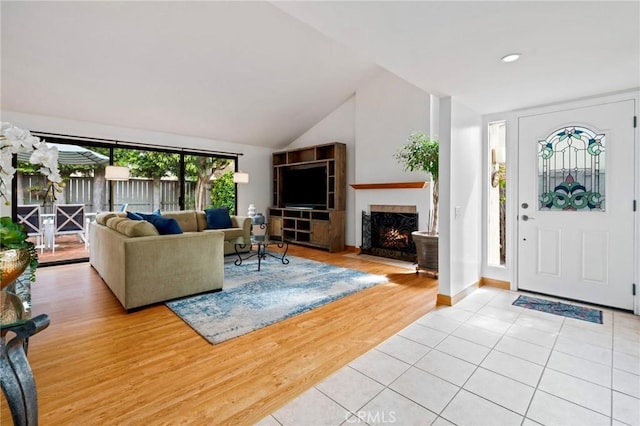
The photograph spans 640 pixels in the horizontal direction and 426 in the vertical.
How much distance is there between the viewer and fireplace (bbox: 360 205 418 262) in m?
→ 5.27

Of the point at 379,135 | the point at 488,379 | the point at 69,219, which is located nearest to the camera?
the point at 488,379

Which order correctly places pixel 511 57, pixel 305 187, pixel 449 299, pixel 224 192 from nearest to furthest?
1. pixel 511 57
2. pixel 449 299
3. pixel 305 187
4. pixel 224 192

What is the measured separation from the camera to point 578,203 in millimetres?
3156

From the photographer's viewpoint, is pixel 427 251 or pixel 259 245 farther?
pixel 259 245

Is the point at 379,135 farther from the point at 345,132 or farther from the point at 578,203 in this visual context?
the point at 578,203

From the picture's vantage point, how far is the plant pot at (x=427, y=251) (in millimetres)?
4090

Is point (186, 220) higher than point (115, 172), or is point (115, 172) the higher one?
point (115, 172)

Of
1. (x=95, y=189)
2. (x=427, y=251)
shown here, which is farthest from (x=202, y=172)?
(x=427, y=251)

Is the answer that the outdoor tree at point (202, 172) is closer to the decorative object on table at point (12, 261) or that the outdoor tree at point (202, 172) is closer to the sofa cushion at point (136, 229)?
the sofa cushion at point (136, 229)

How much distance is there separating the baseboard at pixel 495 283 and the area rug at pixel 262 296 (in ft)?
3.92

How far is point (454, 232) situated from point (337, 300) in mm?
1412

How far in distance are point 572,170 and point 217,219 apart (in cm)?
524

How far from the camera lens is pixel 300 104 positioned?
20.2 ft

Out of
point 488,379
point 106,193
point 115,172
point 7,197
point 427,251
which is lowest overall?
point 488,379
